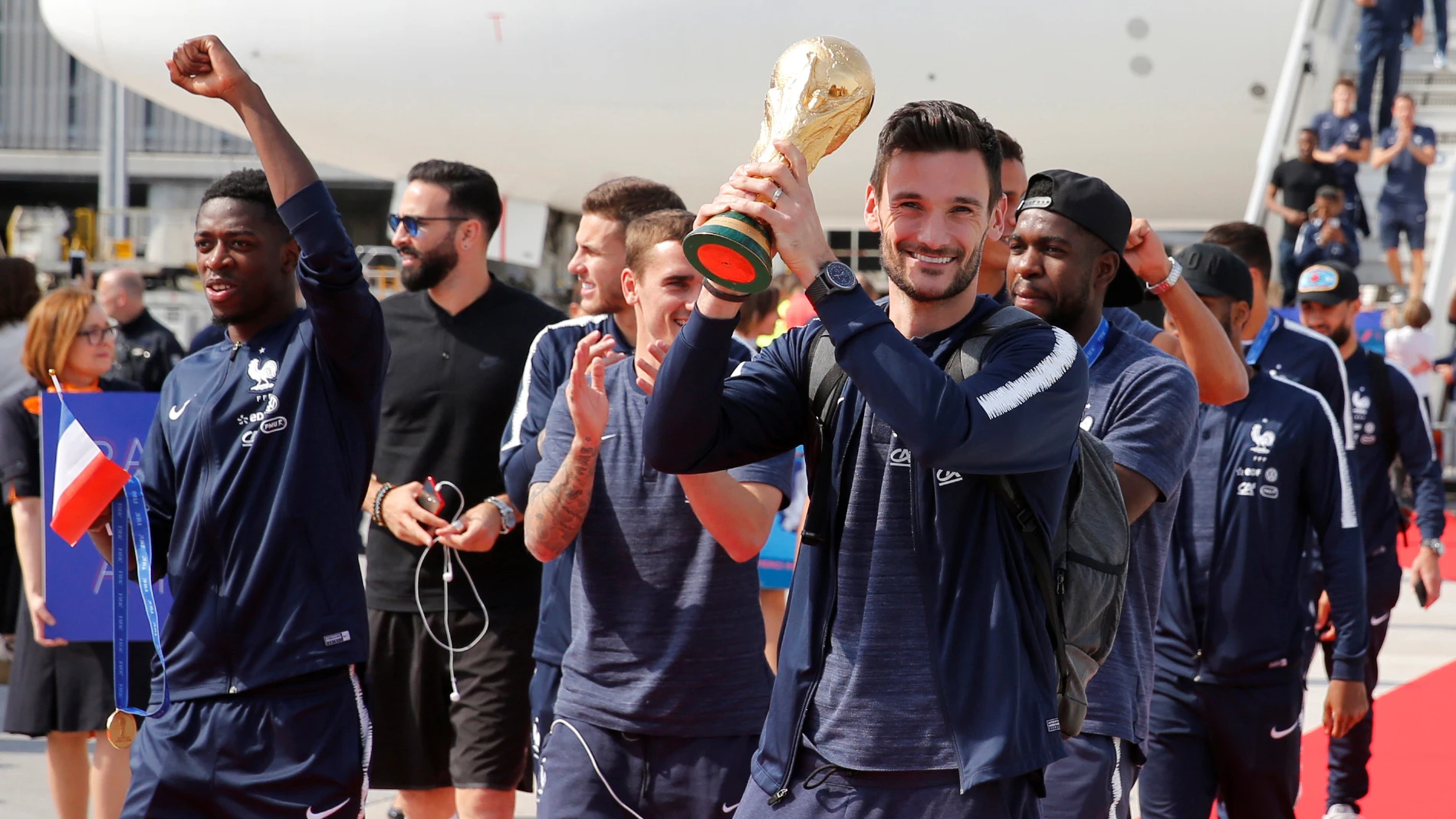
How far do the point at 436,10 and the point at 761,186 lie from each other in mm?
12765

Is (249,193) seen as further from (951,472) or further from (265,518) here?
(951,472)

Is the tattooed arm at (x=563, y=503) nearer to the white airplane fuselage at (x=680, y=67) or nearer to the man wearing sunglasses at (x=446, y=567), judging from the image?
the man wearing sunglasses at (x=446, y=567)

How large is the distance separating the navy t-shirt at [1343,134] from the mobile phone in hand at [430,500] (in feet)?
34.6

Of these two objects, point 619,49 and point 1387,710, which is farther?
point 619,49

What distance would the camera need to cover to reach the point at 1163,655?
399 cm

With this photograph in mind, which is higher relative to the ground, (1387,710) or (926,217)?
(926,217)

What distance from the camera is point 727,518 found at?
287cm

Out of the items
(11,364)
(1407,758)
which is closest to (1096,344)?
(1407,758)

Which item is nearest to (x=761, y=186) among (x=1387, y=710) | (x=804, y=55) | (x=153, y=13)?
(x=804, y=55)

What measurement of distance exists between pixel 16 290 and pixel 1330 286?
5.68 metres

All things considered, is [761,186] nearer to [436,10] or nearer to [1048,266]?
[1048,266]

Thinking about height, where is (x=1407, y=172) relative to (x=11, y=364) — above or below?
above

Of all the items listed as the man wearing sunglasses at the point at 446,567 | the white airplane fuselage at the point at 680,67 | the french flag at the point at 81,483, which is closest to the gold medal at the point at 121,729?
the french flag at the point at 81,483

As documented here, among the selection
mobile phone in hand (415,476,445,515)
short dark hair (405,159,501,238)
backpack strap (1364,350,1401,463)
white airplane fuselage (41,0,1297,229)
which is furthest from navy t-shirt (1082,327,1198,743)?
white airplane fuselage (41,0,1297,229)
